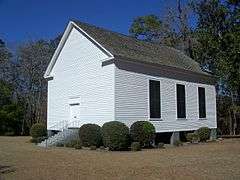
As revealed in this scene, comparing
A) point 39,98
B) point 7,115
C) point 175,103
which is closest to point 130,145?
point 175,103

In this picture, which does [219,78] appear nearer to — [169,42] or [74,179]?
[169,42]

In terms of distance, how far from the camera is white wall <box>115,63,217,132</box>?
25312 mm

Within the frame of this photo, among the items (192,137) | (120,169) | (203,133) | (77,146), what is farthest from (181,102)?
(120,169)

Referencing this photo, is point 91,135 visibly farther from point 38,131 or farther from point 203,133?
point 203,133

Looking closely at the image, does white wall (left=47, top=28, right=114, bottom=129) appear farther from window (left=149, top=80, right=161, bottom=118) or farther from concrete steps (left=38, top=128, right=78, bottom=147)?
window (left=149, top=80, right=161, bottom=118)

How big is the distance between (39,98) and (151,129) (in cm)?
3069

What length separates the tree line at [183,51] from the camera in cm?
3374

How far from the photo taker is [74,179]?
1166cm

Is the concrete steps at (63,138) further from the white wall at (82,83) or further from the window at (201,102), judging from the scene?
the window at (201,102)

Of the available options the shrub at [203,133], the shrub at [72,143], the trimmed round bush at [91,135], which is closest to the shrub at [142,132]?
the trimmed round bush at [91,135]

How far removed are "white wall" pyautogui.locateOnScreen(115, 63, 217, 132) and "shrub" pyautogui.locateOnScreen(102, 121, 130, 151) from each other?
1.74 meters

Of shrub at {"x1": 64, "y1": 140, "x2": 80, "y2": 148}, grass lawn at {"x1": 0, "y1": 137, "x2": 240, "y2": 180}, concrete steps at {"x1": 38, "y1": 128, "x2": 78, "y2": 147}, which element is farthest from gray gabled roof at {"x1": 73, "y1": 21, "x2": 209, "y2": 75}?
grass lawn at {"x1": 0, "y1": 137, "x2": 240, "y2": 180}

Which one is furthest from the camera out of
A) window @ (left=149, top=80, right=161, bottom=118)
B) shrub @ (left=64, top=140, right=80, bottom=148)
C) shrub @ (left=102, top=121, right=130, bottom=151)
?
window @ (left=149, top=80, right=161, bottom=118)

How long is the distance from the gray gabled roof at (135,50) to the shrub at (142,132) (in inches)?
183
